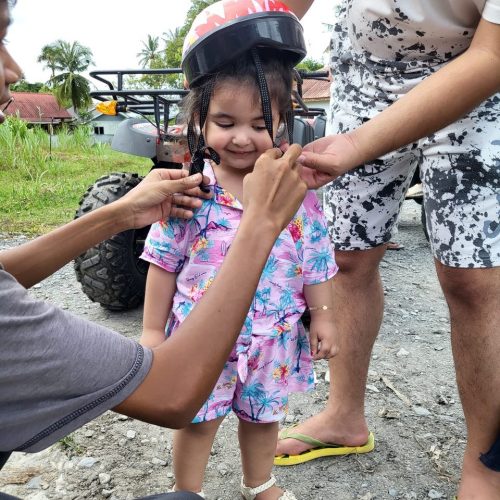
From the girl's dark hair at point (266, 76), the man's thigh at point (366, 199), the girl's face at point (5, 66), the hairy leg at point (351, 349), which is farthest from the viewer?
the hairy leg at point (351, 349)

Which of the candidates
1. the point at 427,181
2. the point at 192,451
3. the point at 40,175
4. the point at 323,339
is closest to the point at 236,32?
the point at 427,181

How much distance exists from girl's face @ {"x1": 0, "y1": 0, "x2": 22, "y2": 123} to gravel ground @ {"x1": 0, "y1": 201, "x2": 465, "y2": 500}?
143cm

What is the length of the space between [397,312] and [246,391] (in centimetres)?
214

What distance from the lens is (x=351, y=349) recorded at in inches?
83.5

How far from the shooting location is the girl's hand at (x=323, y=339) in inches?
66.4

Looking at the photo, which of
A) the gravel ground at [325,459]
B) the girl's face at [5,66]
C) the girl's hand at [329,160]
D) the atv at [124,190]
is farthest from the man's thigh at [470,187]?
the atv at [124,190]

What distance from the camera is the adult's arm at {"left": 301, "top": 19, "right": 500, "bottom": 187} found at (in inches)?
56.0

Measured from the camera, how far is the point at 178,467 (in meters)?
1.72

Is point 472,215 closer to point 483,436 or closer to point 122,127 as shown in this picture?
point 483,436

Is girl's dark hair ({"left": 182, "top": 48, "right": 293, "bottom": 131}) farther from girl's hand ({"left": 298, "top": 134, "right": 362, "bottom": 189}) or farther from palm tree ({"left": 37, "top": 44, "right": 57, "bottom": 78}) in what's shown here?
palm tree ({"left": 37, "top": 44, "right": 57, "bottom": 78})

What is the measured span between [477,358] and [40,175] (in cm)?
941

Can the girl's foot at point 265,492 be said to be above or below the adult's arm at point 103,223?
below

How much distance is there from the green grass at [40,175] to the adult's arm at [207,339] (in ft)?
15.9

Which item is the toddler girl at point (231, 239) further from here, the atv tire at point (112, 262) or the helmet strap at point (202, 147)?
the atv tire at point (112, 262)
